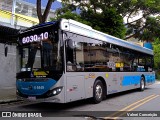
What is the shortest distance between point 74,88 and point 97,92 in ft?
6.62

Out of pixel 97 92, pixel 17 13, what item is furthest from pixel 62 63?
pixel 17 13

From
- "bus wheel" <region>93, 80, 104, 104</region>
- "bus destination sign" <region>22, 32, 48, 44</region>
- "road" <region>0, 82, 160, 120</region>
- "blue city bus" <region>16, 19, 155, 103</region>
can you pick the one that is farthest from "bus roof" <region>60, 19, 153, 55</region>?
"road" <region>0, 82, 160, 120</region>

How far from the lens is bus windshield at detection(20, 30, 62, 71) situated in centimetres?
972

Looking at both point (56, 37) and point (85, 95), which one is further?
point (85, 95)

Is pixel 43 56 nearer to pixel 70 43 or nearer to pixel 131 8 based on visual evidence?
pixel 70 43

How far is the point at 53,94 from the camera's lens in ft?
31.5

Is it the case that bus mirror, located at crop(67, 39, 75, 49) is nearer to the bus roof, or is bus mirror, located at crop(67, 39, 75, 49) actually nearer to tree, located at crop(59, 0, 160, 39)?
the bus roof

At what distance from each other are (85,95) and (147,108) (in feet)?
7.90

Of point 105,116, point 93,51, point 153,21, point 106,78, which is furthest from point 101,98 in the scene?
point 153,21

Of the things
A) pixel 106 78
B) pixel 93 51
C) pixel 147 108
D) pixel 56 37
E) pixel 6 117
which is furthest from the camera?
pixel 106 78

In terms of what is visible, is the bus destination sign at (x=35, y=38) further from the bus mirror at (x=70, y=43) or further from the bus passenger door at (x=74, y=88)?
the bus passenger door at (x=74, y=88)

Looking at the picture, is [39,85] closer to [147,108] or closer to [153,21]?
[147,108]

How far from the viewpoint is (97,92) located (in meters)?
12.0

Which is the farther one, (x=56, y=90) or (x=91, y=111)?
(x=91, y=111)
